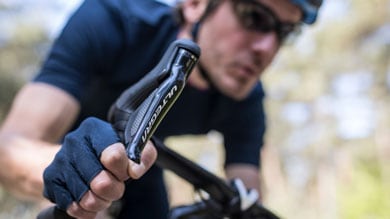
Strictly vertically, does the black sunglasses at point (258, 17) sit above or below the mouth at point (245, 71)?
above

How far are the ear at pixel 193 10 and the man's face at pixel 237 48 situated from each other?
6 centimetres

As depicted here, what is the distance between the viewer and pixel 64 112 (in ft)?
3.81

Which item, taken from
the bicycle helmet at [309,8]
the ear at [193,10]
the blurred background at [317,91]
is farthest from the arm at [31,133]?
the blurred background at [317,91]

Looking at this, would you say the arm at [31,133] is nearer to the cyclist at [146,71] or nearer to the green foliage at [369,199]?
the cyclist at [146,71]

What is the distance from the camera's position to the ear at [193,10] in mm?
1479

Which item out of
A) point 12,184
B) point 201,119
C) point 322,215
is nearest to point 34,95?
point 12,184

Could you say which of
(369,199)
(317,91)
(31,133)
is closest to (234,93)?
(31,133)

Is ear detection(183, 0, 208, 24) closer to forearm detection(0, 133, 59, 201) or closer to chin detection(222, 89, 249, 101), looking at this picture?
chin detection(222, 89, 249, 101)

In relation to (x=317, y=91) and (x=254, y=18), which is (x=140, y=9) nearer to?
(x=254, y=18)

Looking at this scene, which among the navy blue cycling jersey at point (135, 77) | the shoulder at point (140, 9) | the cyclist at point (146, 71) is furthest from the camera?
the shoulder at point (140, 9)

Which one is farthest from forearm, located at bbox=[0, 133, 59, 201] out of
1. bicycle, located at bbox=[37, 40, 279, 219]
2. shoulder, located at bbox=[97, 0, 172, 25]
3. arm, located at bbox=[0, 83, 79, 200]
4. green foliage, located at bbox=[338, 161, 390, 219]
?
green foliage, located at bbox=[338, 161, 390, 219]

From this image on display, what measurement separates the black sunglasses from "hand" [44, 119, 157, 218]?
82cm

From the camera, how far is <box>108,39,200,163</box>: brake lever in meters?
0.55

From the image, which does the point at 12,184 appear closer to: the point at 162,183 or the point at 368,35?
the point at 162,183
